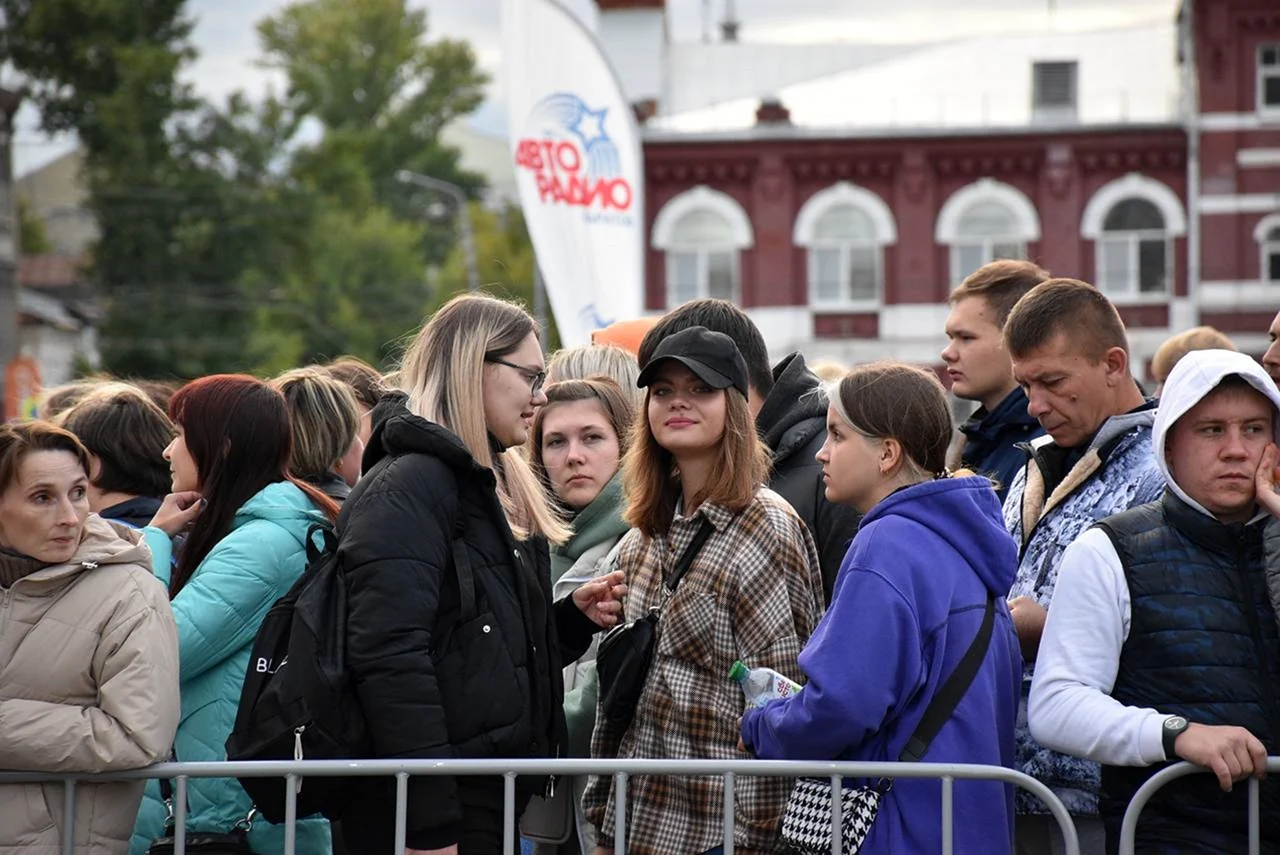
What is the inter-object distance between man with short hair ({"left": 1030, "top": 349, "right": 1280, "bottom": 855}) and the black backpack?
165 centimetres

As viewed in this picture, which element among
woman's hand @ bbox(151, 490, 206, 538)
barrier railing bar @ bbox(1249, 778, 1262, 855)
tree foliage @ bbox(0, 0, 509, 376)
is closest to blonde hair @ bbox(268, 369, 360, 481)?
woman's hand @ bbox(151, 490, 206, 538)

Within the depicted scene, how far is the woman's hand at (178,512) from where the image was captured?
5.25 metres

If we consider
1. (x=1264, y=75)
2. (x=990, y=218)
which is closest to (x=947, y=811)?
(x=990, y=218)

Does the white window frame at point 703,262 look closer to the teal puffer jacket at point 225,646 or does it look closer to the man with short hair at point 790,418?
the man with short hair at point 790,418

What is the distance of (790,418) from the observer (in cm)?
559

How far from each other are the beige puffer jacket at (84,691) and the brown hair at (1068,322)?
240 centimetres

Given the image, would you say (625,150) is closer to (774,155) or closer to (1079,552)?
(1079,552)

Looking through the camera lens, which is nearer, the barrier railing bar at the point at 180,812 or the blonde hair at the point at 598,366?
the barrier railing bar at the point at 180,812

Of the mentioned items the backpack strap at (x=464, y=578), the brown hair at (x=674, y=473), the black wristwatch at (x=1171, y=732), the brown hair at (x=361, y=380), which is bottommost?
the black wristwatch at (x=1171, y=732)

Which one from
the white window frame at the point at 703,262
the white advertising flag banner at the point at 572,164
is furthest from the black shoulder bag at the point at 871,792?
the white window frame at the point at 703,262

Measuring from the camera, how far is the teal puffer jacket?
488 centimetres

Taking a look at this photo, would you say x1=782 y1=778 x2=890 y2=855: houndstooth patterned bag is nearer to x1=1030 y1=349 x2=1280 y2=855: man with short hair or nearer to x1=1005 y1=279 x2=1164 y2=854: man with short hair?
x1=1030 y1=349 x2=1280 y2=855: man with short hair

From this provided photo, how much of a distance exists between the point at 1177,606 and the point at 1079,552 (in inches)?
10.3

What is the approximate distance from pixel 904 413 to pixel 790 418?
1.12 metres
